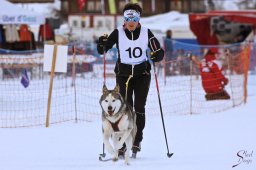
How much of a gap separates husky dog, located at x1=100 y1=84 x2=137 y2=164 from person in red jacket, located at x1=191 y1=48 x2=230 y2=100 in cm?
761

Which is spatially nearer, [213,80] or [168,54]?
[213,80]

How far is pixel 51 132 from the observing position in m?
9.27

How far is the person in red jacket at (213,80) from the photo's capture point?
13914mm

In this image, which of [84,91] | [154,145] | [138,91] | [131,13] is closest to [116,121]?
[138,91]

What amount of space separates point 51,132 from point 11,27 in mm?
12102

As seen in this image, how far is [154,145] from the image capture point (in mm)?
7902

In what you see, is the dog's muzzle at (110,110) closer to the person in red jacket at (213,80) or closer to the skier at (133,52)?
the skier at (133,52)

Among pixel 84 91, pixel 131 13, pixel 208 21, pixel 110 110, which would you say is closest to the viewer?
pixel 110 110

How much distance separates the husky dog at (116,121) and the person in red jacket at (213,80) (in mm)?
7611

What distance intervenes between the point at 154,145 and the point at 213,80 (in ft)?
21.8

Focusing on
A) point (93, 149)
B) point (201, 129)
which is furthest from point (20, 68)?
point (93, 149)

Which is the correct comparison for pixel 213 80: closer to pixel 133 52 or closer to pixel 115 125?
pixel 133 52

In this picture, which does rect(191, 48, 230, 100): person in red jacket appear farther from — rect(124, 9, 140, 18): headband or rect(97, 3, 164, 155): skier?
rect(124, 9, 140, 18): headband

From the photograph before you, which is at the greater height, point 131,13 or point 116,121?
point 131,13
